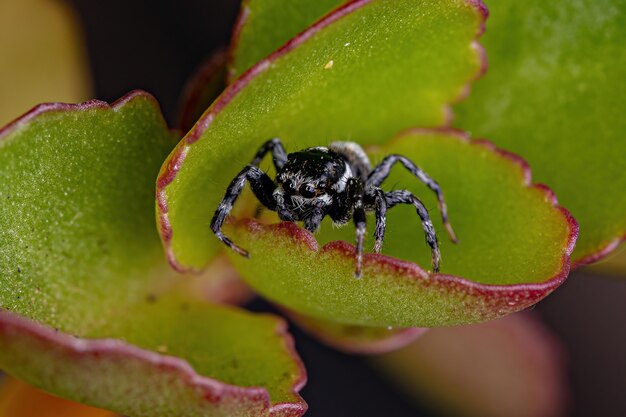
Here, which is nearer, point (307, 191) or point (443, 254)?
point (443, 254)

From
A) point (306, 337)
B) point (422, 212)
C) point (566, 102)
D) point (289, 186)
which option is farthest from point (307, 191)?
point (306, 337)

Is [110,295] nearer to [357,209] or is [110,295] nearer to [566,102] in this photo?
[357,209]

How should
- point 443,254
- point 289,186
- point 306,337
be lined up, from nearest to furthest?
point 443,254
point 289,186
point 306,337

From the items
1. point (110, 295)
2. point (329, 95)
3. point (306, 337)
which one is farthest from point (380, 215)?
point (306, 337)

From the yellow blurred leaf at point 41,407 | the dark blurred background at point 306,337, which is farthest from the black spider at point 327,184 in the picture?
the dark blurred background at point 306,337

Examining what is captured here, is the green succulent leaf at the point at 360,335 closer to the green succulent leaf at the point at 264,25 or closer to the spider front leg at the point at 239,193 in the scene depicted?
the spider front leg at the point at 239,193

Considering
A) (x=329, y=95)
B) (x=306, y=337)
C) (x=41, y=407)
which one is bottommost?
(x=306, y=337)

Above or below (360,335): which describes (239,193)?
above

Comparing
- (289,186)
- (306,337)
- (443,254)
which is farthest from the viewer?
(306,337)

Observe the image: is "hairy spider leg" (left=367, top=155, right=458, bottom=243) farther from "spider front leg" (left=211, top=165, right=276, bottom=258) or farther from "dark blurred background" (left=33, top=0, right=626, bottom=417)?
"dark blurred background" (left=33, top=0, right=626, bottom=417)
